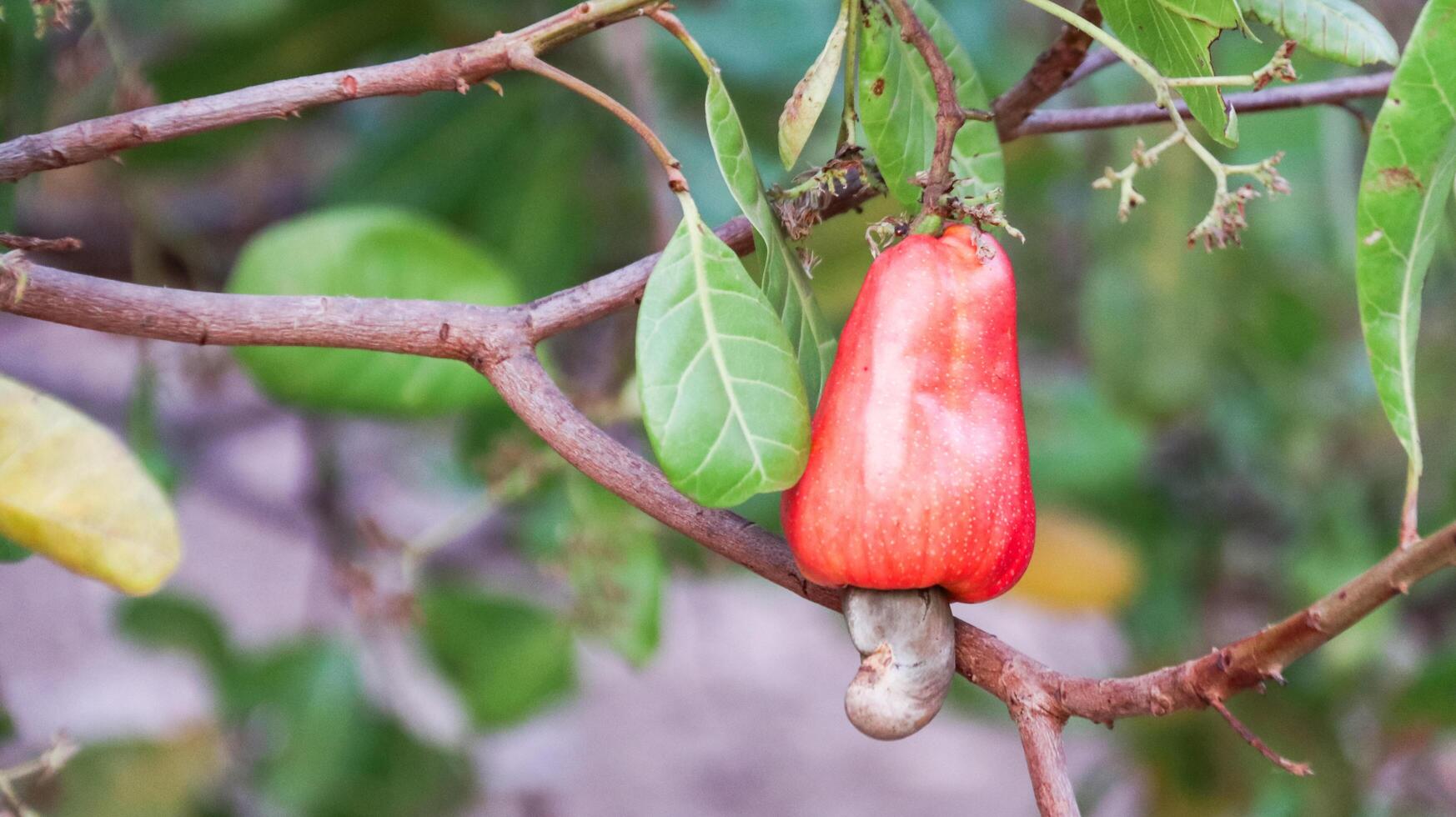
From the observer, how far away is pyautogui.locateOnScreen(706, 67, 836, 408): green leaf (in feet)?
1.81

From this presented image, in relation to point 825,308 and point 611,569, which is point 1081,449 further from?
point 611,569

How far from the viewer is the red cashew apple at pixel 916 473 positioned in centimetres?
51

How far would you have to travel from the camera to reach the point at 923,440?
0.52 m

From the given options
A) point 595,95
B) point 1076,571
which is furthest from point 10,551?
point 1076,571

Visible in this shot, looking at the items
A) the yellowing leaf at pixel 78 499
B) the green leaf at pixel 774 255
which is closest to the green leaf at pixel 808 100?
the green leaf at pixel 774 255

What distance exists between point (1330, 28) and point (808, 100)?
256 mm

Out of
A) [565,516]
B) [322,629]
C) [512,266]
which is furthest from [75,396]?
[565,516]

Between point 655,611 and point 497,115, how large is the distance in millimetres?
806

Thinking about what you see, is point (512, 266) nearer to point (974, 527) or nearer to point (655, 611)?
point (655, 611)

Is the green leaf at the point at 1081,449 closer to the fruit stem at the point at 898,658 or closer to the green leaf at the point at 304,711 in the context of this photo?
the green leaf at the point at 304,711

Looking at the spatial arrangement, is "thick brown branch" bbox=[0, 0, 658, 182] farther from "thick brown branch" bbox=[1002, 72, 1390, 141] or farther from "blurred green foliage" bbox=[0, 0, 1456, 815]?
"blurred green foliage" bbox=[0, 0, 1456, 815]

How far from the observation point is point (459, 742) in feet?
6.19

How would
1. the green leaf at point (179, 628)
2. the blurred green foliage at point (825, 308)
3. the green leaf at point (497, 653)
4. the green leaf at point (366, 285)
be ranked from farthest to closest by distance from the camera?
the green leaf at point (179, 628) → the green leaf at point (497, 653) → the blurred green foliage at point (825, 308) → the green leaf at point (366, 285)

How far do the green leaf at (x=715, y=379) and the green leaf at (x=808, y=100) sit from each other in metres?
0.06
